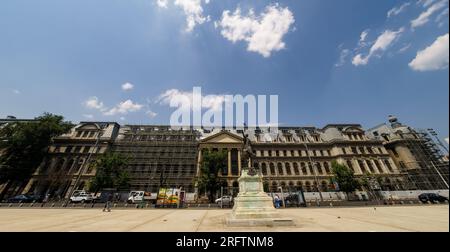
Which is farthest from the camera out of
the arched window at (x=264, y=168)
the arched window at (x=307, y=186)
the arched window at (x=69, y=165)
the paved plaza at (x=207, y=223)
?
the arched window at (x=264, y=168)

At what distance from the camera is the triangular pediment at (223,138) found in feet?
155

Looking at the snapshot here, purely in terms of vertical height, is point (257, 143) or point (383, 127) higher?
point (383, 127)

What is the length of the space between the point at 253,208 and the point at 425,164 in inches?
2123

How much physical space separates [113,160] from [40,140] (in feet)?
58.1

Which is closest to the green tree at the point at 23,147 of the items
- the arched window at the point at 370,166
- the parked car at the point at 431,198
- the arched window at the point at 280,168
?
the arched window at the point at 280,168

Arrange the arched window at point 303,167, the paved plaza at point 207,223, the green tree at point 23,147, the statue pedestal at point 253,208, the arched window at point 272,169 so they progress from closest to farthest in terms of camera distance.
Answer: the paved plaza at point 207,223, the statue pedestal at point 253,208, the green tree at point 23,147, the arched window at point 272,169, the arched window at point 303,167

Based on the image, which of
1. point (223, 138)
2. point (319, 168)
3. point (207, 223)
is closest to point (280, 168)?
point (319, 168)

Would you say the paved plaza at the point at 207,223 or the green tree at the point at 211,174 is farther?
the green tree at the point at 211,174

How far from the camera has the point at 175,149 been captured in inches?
1831

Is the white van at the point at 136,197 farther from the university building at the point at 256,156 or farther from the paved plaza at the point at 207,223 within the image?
the paved plaza at the point at 207,223

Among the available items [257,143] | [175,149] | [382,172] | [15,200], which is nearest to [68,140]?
[15,200]
